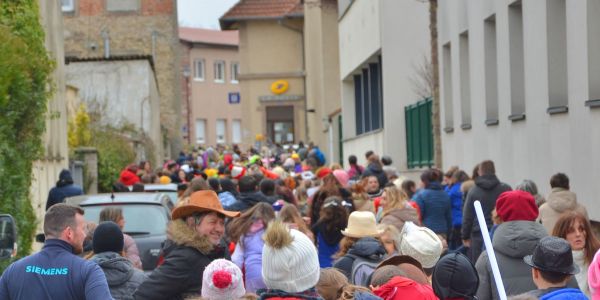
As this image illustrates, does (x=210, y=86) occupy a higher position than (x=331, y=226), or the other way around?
(x=210, y=86)

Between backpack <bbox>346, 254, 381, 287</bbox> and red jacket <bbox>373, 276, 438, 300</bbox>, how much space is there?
154cm

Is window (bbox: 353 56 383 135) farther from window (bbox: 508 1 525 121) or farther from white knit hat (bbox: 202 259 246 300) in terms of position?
white knit hat (bbox: 202 259 246 300)

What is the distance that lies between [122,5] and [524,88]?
49363 mm

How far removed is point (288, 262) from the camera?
5.76m

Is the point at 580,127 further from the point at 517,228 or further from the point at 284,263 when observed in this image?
the point at 284,263

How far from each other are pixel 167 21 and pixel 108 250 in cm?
5786

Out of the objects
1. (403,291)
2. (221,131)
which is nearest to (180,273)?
(403,291)

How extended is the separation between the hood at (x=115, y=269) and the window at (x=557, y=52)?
9.43 meters

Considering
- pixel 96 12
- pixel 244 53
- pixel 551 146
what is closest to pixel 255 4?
pixel 244 53

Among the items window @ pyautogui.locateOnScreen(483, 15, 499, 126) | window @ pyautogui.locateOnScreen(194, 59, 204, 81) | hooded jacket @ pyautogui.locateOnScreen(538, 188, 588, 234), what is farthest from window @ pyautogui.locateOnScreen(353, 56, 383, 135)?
window @ pyautogui.locateOnScreen(194, 59, 204, 81)

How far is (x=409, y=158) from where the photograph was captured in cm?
3127

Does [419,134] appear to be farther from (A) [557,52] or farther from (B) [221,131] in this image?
(B) [221,131]

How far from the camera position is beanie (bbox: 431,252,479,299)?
6453 millimetres

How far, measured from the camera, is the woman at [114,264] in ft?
27.2
